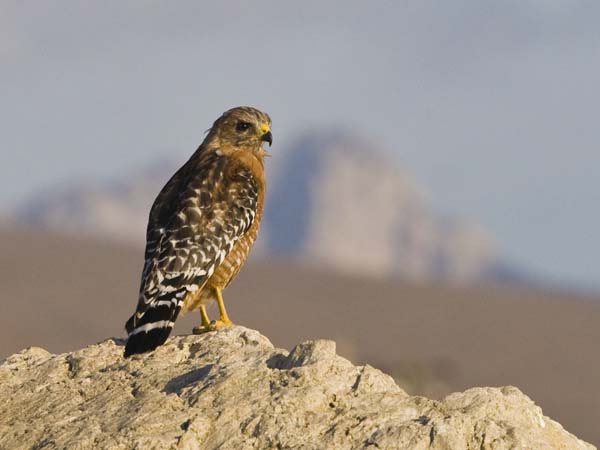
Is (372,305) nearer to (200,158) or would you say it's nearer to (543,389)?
(543,389)

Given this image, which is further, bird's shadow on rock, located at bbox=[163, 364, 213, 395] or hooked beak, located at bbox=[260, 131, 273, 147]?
hooked beak, located at bbox=[260, 131, 273, 147]

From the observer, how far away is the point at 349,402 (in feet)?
24.8

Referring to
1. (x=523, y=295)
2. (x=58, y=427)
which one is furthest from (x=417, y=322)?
(x=58, y=427)

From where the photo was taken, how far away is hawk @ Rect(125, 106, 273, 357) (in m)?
10.1

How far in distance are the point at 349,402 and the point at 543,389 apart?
4127 centimetres

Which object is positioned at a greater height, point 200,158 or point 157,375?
point 200,158

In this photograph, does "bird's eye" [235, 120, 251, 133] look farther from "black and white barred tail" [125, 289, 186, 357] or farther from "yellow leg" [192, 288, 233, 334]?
"black and white barred tail" [125, 289, 186, 357]

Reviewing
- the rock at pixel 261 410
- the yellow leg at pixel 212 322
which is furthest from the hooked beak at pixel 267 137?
the rock at pixel 261 410

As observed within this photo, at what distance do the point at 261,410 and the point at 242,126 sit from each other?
4790 mm

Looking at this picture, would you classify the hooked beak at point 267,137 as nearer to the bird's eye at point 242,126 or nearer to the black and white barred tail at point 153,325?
the bird's eye at point 242,126

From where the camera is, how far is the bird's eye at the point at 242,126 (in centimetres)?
1194

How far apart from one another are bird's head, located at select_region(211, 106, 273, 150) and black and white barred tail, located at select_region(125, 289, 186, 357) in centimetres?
211

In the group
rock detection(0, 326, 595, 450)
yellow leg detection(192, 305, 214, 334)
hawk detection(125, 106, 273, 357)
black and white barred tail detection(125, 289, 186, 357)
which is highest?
hawk detection(125, 106, 273, 357)

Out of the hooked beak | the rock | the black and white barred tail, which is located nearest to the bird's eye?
the hooked beak
